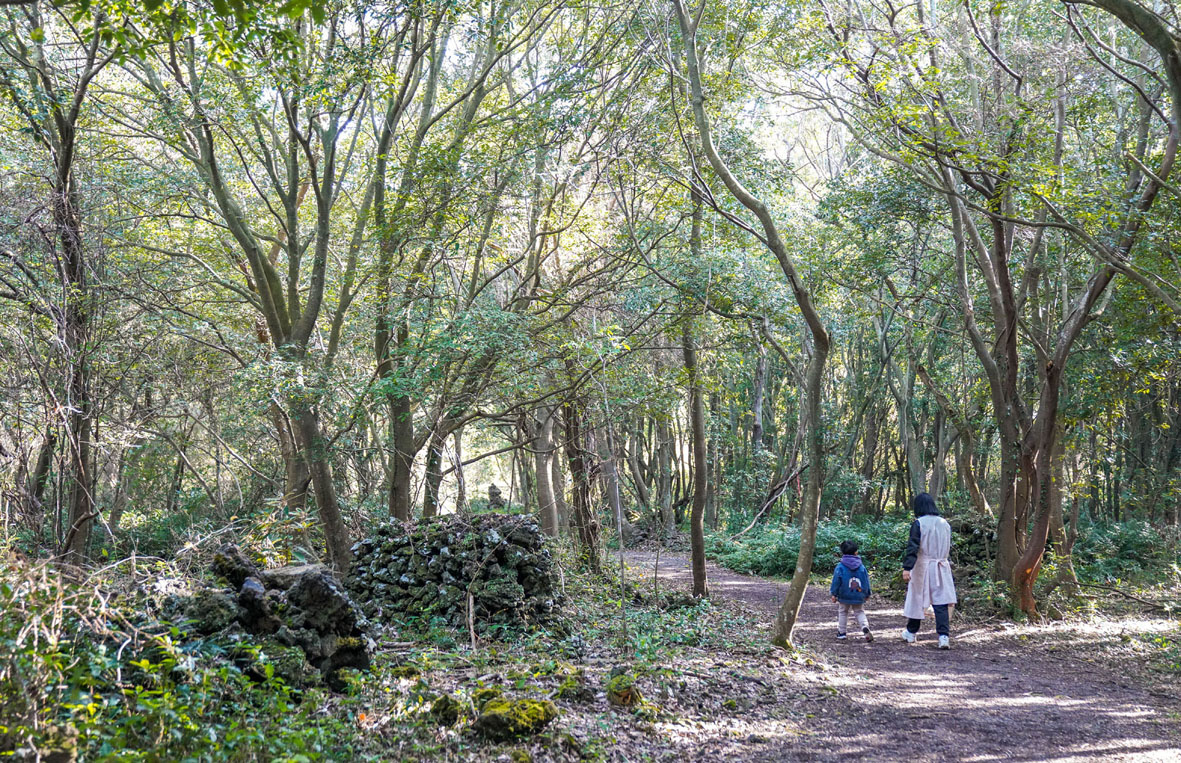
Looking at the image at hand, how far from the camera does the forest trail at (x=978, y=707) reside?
4.89 m

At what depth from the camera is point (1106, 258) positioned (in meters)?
6.75

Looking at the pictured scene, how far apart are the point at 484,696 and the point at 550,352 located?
5.83 metres

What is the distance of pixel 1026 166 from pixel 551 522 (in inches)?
410

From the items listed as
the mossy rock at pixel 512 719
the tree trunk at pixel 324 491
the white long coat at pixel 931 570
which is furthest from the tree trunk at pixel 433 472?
the white long coat at pixel 931 570

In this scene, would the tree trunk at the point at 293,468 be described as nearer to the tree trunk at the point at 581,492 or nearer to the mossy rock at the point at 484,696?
the tree trunk at the point at 581,492

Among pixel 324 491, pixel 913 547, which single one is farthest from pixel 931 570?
pixel 324 491

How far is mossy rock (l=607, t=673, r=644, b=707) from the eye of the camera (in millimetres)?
5371

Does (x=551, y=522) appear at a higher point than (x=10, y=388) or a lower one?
lower

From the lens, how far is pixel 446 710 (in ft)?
15.6

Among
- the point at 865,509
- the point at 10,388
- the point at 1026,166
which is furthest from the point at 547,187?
the point at 865,509

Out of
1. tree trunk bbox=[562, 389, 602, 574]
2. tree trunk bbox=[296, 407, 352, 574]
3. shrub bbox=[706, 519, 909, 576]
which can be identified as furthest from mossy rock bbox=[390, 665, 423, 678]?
shrub bbox=[706, 519, 909, 576]

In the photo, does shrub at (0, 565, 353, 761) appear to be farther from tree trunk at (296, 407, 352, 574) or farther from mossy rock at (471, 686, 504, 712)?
tree trunk at (296, 407, 352, 574)

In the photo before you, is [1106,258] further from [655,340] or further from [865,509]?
[865,509]

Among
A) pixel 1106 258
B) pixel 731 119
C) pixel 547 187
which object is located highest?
pixel 731 119
